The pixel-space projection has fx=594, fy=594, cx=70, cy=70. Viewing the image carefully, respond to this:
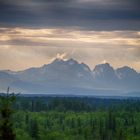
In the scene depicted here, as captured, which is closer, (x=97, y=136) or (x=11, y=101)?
(x=11, y=101)

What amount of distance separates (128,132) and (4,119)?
515 ft

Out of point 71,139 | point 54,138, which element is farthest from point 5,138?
point 71,139

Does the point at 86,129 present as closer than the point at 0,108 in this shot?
No

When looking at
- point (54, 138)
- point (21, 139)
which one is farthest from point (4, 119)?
point (54, 138)

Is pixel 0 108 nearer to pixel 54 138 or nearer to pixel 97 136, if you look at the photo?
pixel 54 138

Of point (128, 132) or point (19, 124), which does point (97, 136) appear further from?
point (19, 124)

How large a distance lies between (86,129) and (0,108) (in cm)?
16142

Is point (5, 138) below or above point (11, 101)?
below

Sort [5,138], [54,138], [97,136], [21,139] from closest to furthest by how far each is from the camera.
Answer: [5,138]
[21,139]
[54,138]
[97,136]

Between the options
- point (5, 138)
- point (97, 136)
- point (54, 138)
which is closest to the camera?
point (5, 138)

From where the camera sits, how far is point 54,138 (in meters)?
153

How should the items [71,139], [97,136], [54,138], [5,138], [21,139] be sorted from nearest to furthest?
[5,138], [21,139], [54,138], [71,139], [97,136]

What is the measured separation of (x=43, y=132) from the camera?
16400cm

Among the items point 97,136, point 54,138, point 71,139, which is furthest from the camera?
point 97,136
